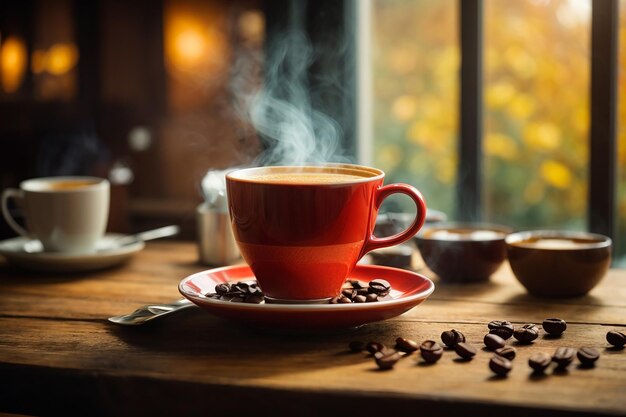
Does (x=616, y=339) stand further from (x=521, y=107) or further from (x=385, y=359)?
(x=521, y=107)

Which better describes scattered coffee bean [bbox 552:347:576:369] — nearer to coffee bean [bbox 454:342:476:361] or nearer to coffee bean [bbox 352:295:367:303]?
coffee bean [bbox 454:342:476:361]

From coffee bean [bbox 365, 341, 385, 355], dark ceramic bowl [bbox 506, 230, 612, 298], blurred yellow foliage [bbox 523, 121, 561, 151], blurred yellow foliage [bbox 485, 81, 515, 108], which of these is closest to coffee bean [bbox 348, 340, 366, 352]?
coffee bean [bbox 365, 341, 385, 355]

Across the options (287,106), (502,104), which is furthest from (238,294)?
(502,104)

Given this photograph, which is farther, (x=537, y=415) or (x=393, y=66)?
(x=393, y=66)

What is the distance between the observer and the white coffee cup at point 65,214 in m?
1.47

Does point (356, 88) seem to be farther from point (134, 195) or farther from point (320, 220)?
point (320, 220)

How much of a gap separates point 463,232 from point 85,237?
73 centimetres

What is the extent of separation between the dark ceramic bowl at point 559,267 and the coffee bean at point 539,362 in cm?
37

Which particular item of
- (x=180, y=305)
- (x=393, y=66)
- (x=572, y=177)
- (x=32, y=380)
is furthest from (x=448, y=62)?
(x=32, y=380)

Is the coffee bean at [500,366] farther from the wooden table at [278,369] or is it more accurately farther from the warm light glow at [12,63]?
the warm light glow at [12,63]

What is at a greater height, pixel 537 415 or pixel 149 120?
pixel 149 120

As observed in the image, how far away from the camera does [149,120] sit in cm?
281

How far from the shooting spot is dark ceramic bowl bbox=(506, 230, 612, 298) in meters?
1.22

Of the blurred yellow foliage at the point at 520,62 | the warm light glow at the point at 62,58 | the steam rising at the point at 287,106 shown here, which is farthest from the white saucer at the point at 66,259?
the blurred yellow foliage at the point at 520,62
